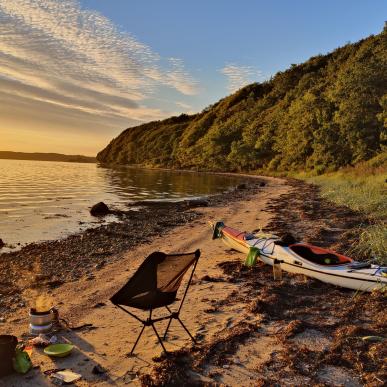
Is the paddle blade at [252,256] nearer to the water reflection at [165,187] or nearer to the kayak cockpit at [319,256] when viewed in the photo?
the kayak cockpit at [319,256]

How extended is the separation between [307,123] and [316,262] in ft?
194

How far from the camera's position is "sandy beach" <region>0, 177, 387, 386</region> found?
223 inches

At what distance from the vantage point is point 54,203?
31656 mm

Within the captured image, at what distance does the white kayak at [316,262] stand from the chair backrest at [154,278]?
466cm

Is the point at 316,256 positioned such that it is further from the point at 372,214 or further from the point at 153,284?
the point at 372,214

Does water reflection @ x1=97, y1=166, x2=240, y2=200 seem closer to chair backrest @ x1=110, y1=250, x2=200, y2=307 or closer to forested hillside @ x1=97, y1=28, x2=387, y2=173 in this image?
forested hillside @ x1=97, y1=28, x2=387, y2=173

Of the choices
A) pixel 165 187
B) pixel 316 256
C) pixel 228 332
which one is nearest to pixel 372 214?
pixel 316 256

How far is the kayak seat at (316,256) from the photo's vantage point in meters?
10.1

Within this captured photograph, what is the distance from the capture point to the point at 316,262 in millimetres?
10078

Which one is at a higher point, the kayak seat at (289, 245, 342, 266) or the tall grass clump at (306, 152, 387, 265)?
the tall grass clump at (306, 152, 387, 265)

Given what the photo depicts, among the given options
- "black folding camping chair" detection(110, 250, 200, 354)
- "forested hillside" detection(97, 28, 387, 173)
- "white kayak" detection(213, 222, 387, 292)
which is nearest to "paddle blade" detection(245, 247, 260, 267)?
"white kayak" detection(213, 222, 387, 292)

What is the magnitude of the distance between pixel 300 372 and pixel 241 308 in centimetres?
271

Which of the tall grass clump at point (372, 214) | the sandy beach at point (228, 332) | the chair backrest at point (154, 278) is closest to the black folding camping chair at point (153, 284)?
the chair backrest at point (154, 278)

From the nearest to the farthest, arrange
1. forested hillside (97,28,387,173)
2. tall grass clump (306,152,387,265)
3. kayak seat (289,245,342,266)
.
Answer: kayak seat (289,245,342,266) < tall grass clump (306,152,387,265) < forested hillside (97,28,387,173)
